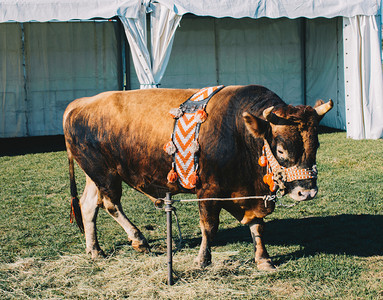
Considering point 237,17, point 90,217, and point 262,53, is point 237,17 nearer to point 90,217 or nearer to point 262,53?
point 262,53

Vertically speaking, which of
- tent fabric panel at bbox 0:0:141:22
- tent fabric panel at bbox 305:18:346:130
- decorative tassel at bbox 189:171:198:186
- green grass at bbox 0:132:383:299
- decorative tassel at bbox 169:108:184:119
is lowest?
green grass at bbox 0:132:383:299

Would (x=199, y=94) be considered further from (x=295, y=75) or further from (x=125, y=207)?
(x=295, y=75)

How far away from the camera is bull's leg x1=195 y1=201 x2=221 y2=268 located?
162 inches

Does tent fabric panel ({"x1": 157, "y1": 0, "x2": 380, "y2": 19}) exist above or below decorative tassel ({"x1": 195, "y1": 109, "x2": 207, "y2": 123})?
above

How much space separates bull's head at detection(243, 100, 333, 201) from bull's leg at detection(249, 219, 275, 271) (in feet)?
2.37

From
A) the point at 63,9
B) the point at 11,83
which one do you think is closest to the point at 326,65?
the point at 63,9

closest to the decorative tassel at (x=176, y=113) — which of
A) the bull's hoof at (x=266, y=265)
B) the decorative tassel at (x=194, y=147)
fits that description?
the decorative tassel at (x=194, y=147)

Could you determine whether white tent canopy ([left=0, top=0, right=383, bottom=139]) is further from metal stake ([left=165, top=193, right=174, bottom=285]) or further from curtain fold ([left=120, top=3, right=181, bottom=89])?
metal stake ([left=165, top=193, right=174, bottom=285])

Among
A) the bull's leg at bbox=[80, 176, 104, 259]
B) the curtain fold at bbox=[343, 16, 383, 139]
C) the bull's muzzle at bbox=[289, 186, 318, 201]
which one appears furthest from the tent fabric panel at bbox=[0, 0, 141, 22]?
the bull's muzzle at bbox=[289, 186, 318, 201]


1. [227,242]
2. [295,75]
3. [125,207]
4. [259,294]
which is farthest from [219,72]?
[259,294]

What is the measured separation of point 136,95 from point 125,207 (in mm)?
2200

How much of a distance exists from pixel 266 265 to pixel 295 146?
116cm

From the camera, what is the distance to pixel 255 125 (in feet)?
12.2

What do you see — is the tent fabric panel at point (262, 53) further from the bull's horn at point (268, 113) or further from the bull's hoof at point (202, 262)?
the bull's horn at point (268, 113)
